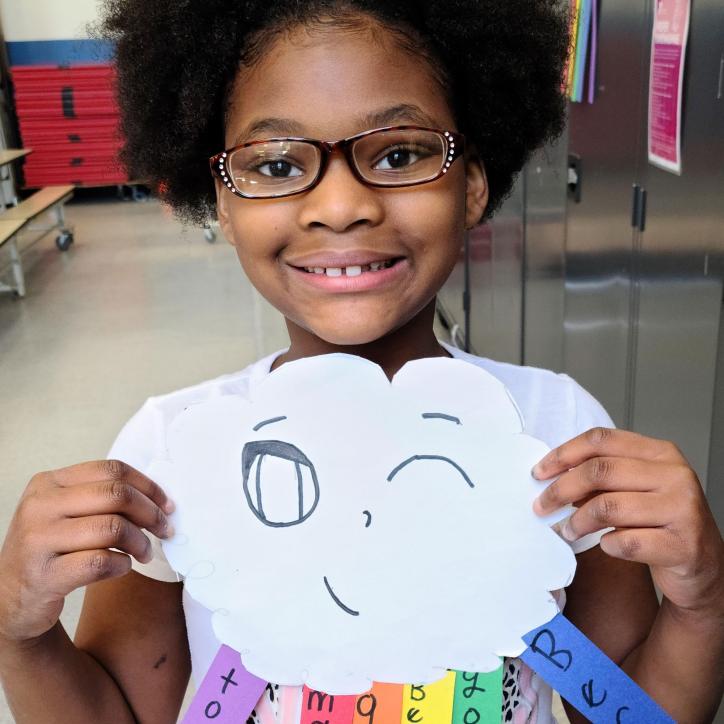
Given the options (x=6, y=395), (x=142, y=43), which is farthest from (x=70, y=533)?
(x=6, y=395)

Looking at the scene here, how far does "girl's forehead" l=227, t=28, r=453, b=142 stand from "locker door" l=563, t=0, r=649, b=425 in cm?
Result: 118

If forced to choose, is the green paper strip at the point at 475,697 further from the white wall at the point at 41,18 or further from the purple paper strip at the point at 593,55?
the white wall at the point at 41,18

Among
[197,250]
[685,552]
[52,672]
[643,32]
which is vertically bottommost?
[197,250]

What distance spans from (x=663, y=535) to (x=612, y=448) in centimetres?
8

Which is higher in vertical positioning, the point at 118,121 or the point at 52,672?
the point at 118,121

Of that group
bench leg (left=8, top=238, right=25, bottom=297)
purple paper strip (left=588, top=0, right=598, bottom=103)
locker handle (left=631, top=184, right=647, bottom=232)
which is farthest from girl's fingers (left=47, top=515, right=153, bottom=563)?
bench leg (left=8, top=238, right=25, bottom=297)

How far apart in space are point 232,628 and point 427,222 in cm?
44

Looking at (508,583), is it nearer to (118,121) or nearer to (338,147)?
(338,147)

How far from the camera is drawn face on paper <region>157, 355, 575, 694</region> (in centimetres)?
76

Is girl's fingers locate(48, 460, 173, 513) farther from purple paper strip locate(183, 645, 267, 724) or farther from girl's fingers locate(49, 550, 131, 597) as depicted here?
purple paper strip locate(183, 645, 267, 724)

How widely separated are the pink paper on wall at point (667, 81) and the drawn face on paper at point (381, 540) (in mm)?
1118

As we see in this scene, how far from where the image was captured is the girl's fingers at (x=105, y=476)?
0.72 meters

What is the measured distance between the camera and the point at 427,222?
84 cm

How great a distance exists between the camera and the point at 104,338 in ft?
15.7
